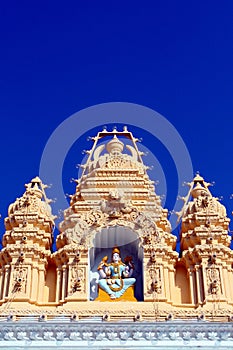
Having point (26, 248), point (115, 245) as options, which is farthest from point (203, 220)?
point (26, 248)

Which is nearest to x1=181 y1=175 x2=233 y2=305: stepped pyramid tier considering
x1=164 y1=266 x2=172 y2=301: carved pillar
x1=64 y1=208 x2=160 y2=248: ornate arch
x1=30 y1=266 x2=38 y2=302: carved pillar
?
x1=164 y1=266 x2=172 y2=301: carved pillar

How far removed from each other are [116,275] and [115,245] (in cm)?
178

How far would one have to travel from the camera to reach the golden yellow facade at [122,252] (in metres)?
23.8

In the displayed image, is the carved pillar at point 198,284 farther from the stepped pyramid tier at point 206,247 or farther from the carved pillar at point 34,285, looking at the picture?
the carved pillar at point 34,285

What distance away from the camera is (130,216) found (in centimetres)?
2678

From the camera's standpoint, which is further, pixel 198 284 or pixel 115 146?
pixel 115 146

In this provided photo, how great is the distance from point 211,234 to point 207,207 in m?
1.67

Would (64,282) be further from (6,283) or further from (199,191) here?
(199,191)

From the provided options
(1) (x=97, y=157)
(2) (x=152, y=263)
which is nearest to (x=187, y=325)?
(2) (x=152, y=263)

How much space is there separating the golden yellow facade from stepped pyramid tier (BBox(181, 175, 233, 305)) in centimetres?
5

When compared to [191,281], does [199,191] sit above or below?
above

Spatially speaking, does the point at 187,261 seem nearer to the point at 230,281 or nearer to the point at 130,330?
the point at 230,281

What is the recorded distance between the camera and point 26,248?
2578cm

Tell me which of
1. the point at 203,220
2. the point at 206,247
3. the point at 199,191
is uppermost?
the point at 199,191
